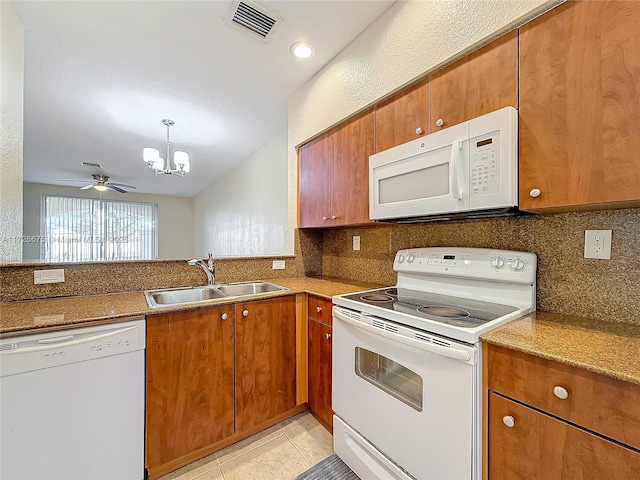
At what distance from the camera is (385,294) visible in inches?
65.8

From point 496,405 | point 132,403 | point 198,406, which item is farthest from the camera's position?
point 198,406

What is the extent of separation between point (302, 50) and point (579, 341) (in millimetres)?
2277

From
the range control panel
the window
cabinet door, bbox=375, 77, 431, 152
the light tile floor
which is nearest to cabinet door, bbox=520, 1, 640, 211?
the range control panel

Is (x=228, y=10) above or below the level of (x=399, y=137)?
above

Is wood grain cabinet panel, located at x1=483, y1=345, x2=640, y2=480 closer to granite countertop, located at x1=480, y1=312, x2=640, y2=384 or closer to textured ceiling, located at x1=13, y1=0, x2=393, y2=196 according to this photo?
granite countertop, located at x1=480, y1=312, x2=640, y2=384

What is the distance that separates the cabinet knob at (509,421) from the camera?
2.92ft

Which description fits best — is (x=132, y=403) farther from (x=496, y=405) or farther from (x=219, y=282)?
(x=496, y=405)

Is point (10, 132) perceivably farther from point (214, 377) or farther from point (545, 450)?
point (545, 450)

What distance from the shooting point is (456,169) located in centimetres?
122

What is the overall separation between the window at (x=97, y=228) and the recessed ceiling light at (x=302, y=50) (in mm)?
5229

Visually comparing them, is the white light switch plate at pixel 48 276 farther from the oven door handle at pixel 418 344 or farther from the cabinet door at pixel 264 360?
the oven door handle at pixel 418 344

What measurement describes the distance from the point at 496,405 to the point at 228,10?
2374 mm

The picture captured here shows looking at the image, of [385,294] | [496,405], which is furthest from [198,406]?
[496,405]

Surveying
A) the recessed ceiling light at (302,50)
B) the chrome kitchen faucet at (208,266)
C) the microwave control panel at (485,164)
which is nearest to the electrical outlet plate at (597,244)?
the microwave control panel at (485,164)
